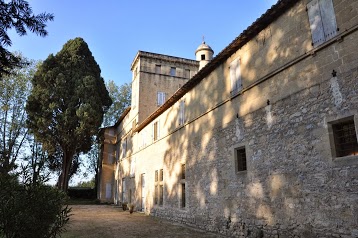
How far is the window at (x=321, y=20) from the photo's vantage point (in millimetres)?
6598

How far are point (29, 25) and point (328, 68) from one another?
249 inches

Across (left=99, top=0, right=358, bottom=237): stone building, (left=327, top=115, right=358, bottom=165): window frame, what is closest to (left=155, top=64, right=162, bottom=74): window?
(left=99, top=0, right=358, bottom=237): stone building

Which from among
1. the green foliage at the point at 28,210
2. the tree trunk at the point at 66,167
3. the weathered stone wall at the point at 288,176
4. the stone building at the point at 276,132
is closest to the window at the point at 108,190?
the tree trunk at the point at 66,167

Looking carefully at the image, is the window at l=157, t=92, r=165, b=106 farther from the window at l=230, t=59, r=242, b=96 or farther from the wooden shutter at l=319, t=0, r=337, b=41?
the wooden shutter at l=319, t=0, r=337, b=41

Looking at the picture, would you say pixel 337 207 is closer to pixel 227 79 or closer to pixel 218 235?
pixel 218 235

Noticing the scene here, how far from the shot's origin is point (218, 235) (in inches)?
378

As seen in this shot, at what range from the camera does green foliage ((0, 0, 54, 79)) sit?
4.19 metres

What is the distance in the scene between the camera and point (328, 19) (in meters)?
6.69

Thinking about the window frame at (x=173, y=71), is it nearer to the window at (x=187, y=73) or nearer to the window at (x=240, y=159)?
the window at (x=187, y=73)

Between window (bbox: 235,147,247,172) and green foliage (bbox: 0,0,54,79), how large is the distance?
7.10 meters

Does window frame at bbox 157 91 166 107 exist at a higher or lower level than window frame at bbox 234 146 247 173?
higher

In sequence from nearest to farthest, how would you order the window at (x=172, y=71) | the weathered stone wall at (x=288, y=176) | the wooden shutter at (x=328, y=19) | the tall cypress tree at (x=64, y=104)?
the weathered stone wall at (x=288, y=176), the wooden shutter at (x=328, y=19), the tall cypress tree at (x=64, y=104), the window at (x=172, y=71)

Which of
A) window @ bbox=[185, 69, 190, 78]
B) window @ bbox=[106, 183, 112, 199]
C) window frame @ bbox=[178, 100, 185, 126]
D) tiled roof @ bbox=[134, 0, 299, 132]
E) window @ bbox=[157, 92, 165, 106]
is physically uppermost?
window @ bbox=[185, 69, 190, 78]

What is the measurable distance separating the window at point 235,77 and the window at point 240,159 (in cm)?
204
